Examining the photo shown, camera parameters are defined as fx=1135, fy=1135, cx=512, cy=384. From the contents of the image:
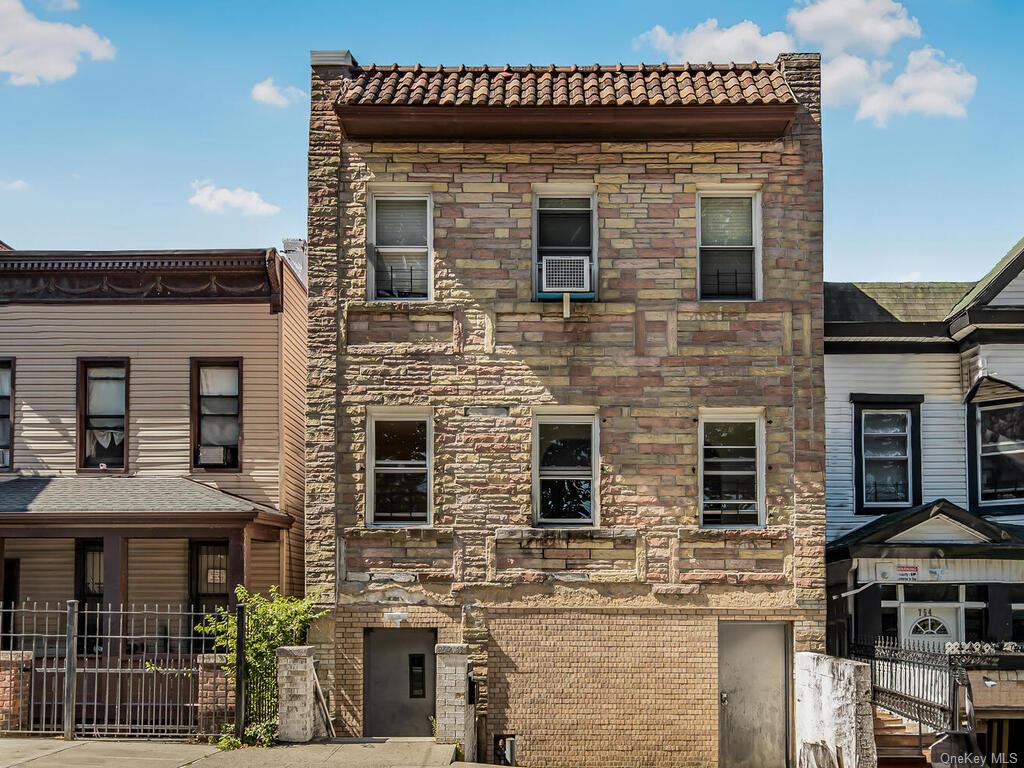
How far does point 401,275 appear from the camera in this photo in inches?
628

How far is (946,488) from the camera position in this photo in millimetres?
16984

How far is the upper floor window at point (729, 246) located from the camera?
1588cm

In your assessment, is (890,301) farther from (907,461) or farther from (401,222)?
(401,222)

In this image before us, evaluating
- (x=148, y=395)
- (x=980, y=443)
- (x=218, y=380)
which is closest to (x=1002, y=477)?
(x=980, y=443)

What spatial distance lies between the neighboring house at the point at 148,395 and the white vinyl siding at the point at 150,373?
0.02 m

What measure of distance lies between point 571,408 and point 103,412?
7.78 metres

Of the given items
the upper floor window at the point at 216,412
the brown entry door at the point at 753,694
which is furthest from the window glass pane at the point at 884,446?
the upper floor window at the point at 216,412

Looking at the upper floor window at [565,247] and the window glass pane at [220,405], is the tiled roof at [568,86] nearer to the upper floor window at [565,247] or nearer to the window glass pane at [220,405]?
the upper floor window at [565,247]

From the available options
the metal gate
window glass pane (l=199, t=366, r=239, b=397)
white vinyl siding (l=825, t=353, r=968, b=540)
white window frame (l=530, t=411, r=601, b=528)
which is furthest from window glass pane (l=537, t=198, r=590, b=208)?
the metal gate

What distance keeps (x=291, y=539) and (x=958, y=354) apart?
10.8 meters

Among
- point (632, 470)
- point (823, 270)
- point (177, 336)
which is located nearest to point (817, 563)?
point (632, 470)

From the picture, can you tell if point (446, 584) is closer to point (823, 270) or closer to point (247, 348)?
point (247, 348)

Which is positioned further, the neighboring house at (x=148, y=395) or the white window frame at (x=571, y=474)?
the neighboring house at (x=148, y=395)

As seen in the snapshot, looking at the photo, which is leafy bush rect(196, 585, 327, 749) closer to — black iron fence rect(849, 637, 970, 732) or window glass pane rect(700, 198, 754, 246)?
black iron fence rect(849, 637, 970, 732)
